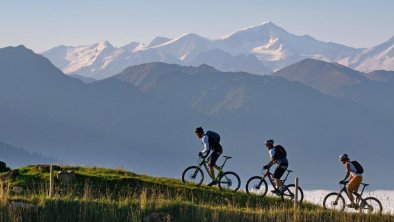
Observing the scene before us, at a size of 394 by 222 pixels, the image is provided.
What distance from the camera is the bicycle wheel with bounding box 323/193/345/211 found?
98.7ft

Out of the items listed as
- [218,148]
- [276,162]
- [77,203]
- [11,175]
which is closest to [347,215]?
[276,162]

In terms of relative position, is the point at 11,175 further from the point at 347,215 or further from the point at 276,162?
the point at 347,215

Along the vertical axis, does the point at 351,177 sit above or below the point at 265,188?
above

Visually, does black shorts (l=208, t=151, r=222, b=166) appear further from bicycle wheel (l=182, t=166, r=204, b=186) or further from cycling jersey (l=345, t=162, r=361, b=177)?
cycling jersey (l=345, t=162, r=361, b=177)

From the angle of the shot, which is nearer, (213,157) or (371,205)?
(371,205)

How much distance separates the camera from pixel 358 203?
97.8 feet

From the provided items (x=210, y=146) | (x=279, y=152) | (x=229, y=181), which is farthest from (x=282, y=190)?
(x=210, y=146)

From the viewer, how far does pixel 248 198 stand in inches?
1286

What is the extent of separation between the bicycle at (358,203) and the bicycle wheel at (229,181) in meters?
4.86

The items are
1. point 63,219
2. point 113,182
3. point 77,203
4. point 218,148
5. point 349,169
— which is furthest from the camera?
point 113,182

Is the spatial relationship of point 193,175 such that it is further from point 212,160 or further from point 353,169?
point 353,169

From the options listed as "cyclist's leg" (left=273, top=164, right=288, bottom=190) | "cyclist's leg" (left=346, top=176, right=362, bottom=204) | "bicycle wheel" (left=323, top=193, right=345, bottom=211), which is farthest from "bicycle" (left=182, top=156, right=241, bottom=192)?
"cyclist's leg" (left=346, top=176, right=362, bottom=204)

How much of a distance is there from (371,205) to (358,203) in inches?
23.3

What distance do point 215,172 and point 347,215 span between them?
870 cm
